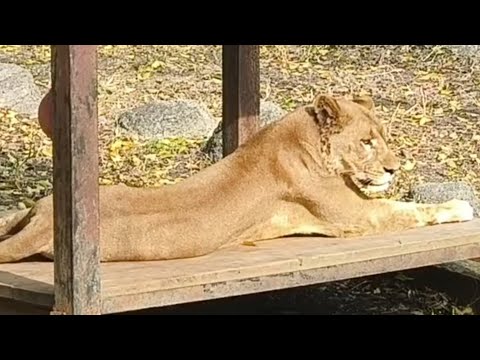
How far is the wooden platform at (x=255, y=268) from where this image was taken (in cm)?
462

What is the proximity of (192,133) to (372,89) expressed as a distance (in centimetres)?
178

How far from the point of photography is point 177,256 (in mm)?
5121

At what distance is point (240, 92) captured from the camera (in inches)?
255

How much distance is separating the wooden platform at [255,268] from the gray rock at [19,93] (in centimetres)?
489

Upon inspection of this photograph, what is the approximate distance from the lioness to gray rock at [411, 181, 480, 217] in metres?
1.71

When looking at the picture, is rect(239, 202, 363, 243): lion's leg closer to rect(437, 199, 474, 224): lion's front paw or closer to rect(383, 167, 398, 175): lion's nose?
rect(383, 167, 398, 175): lion's nose

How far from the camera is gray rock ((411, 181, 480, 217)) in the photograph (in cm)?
781

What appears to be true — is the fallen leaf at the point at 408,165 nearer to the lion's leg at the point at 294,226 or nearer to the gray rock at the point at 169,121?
the gray rock at the point at 169,121

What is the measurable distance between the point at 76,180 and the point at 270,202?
1.35 m

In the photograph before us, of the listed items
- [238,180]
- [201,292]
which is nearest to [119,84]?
[238,180]

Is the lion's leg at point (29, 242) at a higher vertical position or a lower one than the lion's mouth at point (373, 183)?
lower

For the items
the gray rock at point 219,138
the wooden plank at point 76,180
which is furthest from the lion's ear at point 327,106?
the gray rock at point 219,138

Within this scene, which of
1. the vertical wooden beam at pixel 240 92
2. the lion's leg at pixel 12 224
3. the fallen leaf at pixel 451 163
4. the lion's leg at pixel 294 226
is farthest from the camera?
the fallen leaf at pixel 451 163

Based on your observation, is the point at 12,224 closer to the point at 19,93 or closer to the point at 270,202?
the point at 270,202
